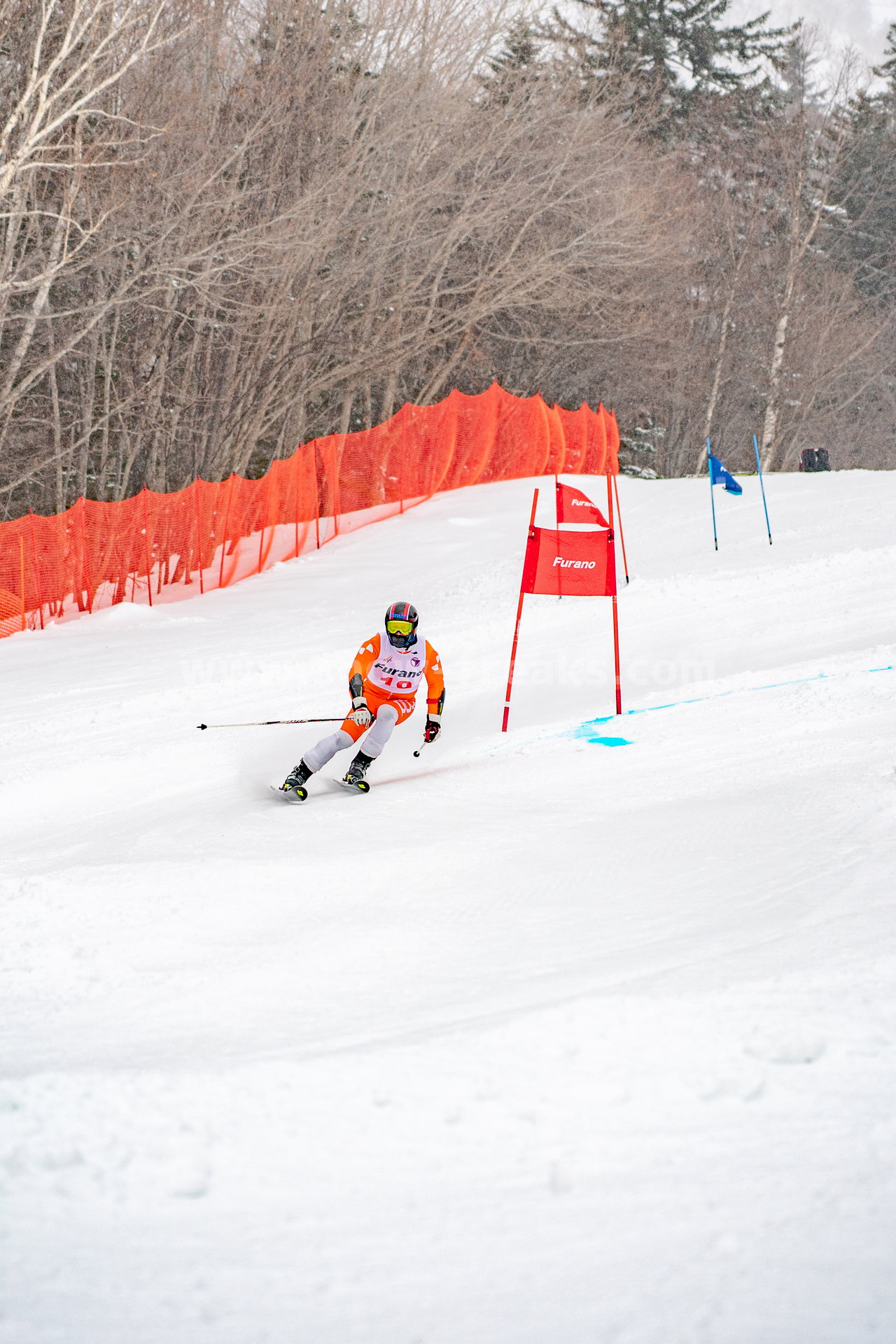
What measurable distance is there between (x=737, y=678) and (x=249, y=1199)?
797 centimetres

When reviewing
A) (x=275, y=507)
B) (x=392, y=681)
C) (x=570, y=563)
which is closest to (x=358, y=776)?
(x=392, y=681)

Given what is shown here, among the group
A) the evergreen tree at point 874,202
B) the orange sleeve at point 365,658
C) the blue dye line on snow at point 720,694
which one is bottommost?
the blue dye line on snow at point 720,694

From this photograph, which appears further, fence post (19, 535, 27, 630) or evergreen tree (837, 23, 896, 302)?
evergreen tree (837, 23, 896, 302)

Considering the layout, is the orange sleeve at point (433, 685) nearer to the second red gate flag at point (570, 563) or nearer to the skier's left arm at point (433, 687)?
the skier's left arm at point (433, 687)

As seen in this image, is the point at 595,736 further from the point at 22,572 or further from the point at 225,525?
the point at 225,525

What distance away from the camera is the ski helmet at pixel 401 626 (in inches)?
337

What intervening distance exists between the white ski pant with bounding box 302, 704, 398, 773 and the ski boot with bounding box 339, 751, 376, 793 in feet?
0.16

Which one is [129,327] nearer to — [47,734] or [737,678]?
[47,734]

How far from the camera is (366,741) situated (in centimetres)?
823

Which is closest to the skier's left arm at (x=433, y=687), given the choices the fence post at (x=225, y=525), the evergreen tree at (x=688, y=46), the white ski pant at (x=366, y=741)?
the white ski pant at (x=366, y=741)

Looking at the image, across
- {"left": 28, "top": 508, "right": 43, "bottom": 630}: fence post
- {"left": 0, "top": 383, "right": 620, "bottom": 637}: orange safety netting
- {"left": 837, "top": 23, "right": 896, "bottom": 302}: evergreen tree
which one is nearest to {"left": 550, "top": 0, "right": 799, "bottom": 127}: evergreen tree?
{"left": 837, "top": 23, "right": 896, "bottom": 302}: evergreen tree

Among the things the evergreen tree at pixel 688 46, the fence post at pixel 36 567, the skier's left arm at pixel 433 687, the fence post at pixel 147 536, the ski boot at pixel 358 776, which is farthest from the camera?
the evergreen tree at pixel 688 46

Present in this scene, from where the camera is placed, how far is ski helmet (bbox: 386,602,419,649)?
856 centimetres

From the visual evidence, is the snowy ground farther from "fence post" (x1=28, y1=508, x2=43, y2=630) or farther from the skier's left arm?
"fence post" (x1=28, y1=508, x2=43, y2=630)
